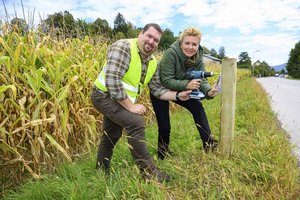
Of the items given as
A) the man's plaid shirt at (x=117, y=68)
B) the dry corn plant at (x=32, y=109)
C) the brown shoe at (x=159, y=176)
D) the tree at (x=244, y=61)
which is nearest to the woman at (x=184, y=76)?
the brown shoe at (x=159, y=176)

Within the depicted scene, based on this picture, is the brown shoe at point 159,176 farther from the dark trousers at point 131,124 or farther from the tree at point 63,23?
the tree at point 63,23

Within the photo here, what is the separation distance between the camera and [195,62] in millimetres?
3785

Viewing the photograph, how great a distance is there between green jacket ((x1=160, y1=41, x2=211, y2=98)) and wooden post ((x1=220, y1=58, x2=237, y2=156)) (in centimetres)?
22

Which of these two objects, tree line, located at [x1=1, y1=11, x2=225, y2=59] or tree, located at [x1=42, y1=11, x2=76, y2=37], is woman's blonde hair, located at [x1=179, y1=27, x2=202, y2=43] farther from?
tree, located at [x1=42, y1=11, x2=76, y2=37]

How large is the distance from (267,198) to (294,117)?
5.34 meters

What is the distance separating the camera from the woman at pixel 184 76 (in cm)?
360

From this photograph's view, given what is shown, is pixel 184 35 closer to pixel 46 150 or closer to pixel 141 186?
pixel 141 186

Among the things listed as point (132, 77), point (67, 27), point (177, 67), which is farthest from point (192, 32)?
point (67, 27)

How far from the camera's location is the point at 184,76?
12.6ft

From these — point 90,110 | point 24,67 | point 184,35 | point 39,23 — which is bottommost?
point 90,110

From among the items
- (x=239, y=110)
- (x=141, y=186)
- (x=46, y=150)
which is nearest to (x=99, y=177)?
(x=141, y=186)

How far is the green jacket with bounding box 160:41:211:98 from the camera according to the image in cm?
366

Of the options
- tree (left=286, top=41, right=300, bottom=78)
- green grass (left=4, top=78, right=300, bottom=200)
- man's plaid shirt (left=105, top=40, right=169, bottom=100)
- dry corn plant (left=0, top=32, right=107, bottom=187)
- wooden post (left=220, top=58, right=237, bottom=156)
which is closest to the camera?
green grass (left=4, top=78, right=300, bottom=200)

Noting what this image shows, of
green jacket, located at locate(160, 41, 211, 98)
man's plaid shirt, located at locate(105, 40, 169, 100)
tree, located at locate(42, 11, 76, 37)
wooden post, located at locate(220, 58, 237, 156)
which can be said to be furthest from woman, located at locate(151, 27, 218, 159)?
tree, located at locate(42, 11, 76, 37)
